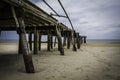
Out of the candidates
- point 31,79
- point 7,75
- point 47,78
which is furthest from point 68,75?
point 7,75

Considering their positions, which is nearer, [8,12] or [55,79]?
[55,79]

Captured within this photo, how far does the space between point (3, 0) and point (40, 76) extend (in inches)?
98.5

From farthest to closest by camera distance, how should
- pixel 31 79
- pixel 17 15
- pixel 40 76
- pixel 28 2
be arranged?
pixel 28 2
pixel 17 15
pixel 40 76
pixel 31 79

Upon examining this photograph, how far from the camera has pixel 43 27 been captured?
9.96 meters

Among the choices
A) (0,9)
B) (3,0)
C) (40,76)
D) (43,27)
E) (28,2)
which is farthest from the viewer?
(43,27)

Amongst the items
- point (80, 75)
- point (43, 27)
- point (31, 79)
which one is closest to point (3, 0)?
point (31, 79)

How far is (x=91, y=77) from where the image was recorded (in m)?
4.32

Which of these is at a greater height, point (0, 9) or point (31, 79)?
point (0, 9)

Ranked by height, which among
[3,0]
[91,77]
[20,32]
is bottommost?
[91,77]

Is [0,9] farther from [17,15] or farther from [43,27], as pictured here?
[43,27]

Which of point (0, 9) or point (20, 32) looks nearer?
point (20, 32)

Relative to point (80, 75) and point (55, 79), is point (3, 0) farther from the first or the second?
point (80, 75)

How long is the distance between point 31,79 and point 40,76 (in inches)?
13.5

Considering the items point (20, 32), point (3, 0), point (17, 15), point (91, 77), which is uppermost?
point (3, 0)
